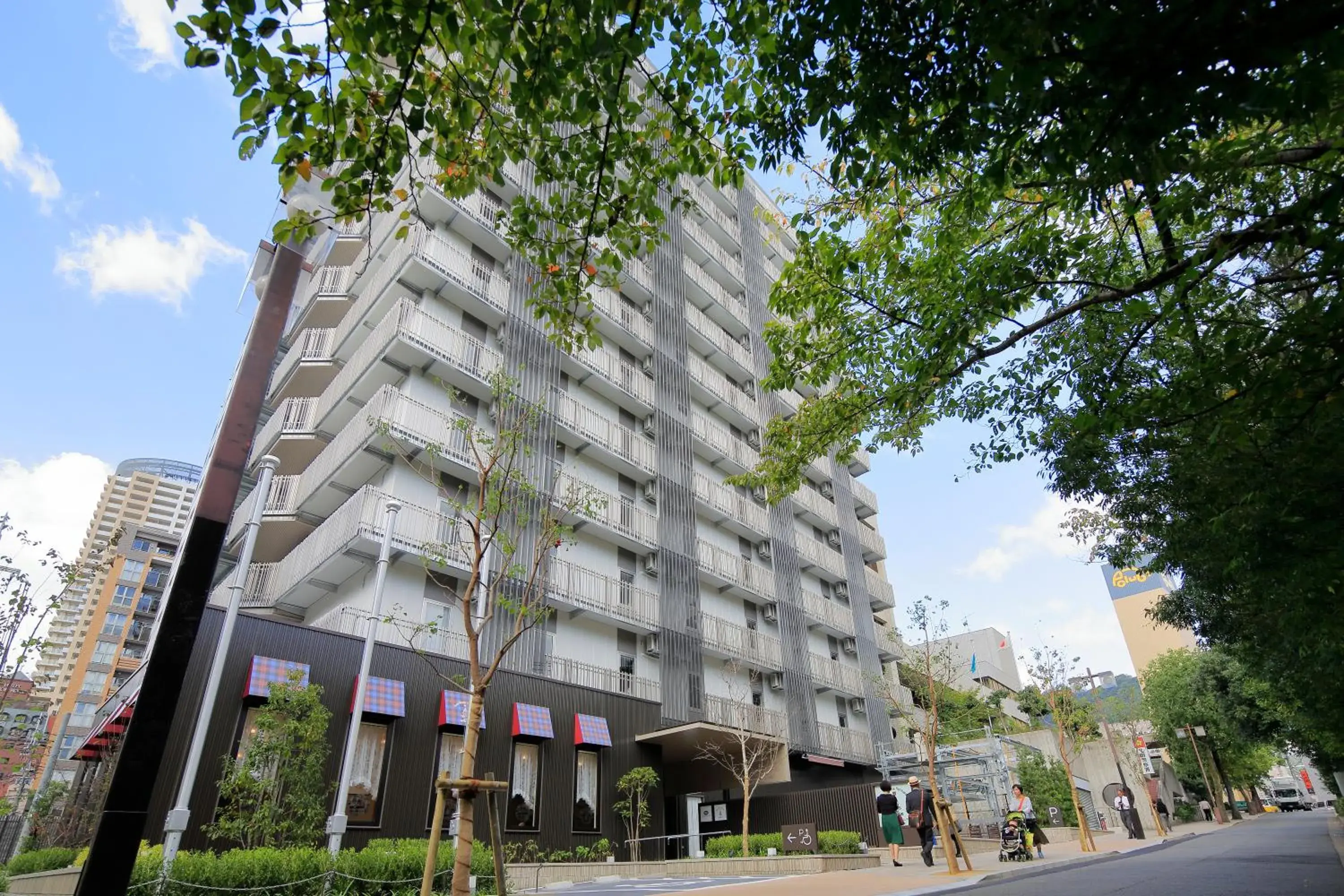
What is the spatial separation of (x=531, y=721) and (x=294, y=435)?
37.2 ft

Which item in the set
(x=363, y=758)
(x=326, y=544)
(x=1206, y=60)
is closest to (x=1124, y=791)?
(x=363, y=758)

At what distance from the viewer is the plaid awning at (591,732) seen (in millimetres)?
18391

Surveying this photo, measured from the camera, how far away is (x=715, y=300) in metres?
32.8

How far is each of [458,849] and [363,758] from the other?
422 inches

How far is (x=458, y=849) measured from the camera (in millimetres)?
5770

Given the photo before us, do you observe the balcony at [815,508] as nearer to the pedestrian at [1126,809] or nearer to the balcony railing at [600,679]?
the balcony railing at [600,679]

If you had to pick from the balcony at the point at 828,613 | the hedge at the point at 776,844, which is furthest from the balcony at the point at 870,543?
the hedge at the point at 776,844

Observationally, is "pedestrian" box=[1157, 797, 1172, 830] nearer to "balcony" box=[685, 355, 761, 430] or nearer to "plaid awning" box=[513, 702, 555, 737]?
"balcony" box=[685, 355, 761, 430]

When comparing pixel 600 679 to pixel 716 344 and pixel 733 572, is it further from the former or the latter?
pixel 716 344

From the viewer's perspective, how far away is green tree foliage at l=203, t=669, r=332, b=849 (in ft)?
38.8

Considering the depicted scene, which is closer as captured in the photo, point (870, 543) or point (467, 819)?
point (467, 819)

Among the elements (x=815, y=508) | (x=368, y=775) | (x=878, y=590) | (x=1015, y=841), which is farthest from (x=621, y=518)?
(x=878, y=590)

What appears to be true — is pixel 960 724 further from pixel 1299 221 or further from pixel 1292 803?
pixel 1292 803

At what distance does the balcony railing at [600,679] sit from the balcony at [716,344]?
48.5ft
